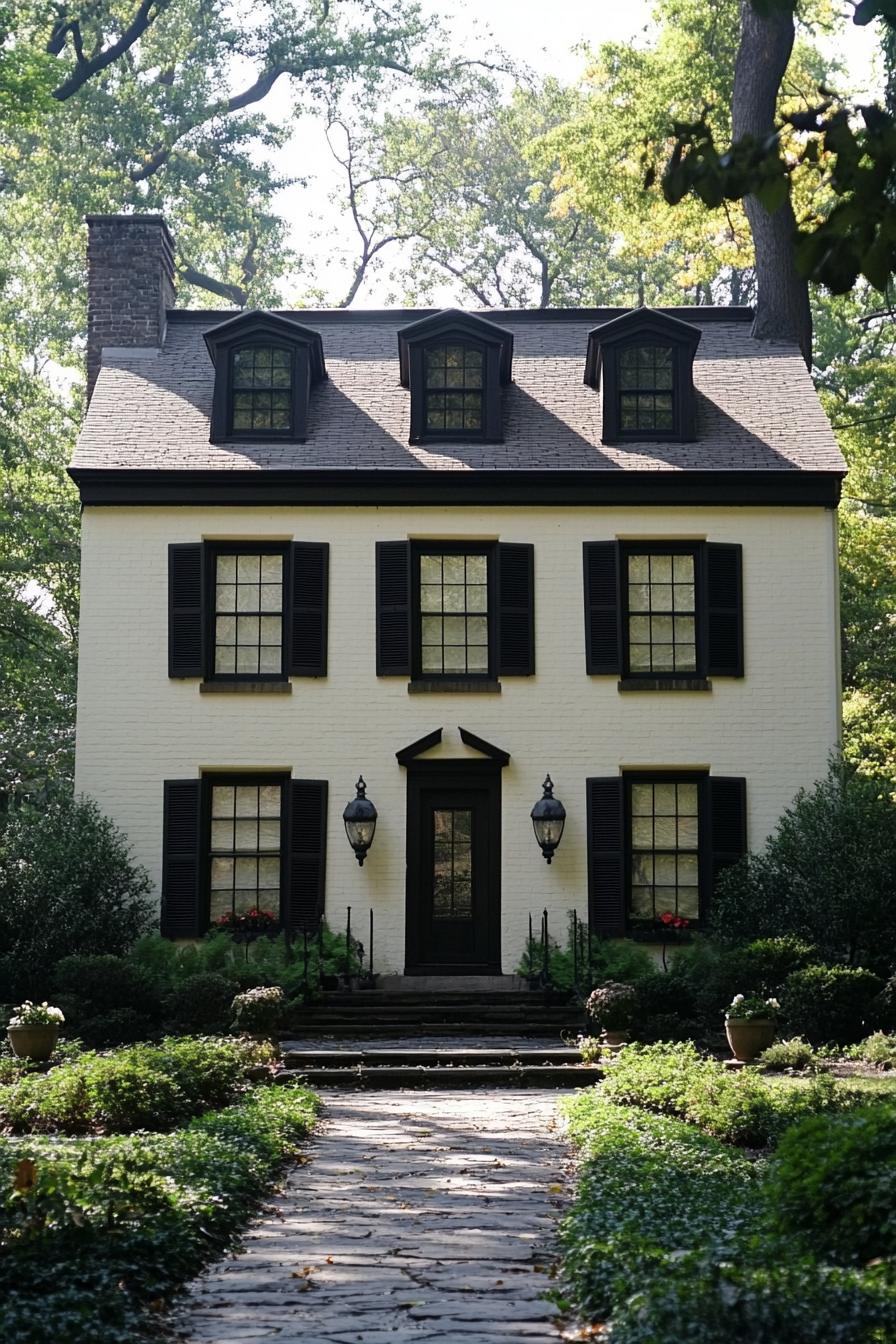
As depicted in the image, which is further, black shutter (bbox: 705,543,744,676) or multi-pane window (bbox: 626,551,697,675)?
multi-pane window (bbox: 626,551,697,675)

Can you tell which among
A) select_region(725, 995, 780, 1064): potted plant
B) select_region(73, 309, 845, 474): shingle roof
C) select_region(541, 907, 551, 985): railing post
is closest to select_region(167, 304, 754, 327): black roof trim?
select_region(73, 309, 845, 474): shingle roof

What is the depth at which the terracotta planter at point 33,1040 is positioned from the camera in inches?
545

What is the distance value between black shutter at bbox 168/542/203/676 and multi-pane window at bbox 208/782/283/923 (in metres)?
1.47

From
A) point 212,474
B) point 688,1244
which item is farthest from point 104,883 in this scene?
point 688,1244

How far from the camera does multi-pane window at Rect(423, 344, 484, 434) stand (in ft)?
70.2

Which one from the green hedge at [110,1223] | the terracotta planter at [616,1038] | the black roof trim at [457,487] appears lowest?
the terracotta planter at [616,1038]

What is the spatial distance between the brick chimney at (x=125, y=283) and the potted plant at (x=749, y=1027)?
12698 millimetres

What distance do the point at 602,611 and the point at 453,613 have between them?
5.69ft

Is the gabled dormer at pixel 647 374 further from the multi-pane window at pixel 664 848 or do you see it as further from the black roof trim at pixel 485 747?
the multi-pane window at pixel 664 848

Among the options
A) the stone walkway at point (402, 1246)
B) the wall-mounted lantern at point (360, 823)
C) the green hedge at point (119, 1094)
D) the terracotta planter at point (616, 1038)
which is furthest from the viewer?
the wall-mounted lantern at point (360, 823)

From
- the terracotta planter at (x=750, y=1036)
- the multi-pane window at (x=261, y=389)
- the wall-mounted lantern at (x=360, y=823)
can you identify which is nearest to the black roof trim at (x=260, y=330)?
the multi-pane window at (x=261, y=389)

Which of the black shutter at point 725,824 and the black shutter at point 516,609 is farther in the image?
the black shutter at point 516,609

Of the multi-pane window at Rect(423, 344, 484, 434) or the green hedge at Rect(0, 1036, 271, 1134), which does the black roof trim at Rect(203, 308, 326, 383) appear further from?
the green hedge at Rect(0, 1036, 271, 1134)

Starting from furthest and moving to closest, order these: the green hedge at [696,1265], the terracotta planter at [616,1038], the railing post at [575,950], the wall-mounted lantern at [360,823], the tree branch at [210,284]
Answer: the tree branch at [210,284] → the wall-mounted lantern at [360,823] → the railing post at [575,950] → the terracotta planter at [616,1038] → the green hedge at [696,1265]
